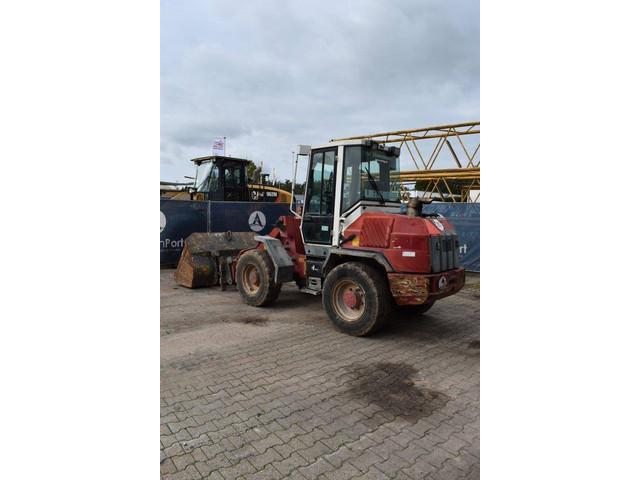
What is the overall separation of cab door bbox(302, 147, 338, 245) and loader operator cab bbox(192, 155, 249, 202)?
6927mm

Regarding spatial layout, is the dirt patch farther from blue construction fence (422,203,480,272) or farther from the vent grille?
blue construction fence (422,203,480,272)

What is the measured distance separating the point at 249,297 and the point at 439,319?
3.15m

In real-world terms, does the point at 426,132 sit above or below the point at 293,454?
above

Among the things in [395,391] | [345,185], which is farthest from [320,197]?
[395,391]

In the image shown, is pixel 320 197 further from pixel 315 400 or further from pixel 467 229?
pixel 467 229

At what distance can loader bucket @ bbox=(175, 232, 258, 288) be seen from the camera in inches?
319

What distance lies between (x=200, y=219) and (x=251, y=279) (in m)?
4.81

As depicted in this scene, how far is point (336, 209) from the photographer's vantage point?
5.64m

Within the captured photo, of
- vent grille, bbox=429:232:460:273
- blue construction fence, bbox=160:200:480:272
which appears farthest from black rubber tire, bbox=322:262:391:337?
blue construction fence, bbox=160:200:480:272

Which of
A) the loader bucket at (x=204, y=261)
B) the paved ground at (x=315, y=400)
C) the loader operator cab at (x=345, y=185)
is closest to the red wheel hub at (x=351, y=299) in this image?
the paved ground at (x=315, y=400)

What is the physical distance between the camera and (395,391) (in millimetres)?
3613

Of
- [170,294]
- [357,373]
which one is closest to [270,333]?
[357,373]

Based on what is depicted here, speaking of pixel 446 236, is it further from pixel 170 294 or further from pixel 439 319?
pixel 170 294

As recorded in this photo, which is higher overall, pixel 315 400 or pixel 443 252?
pixel 443 252
